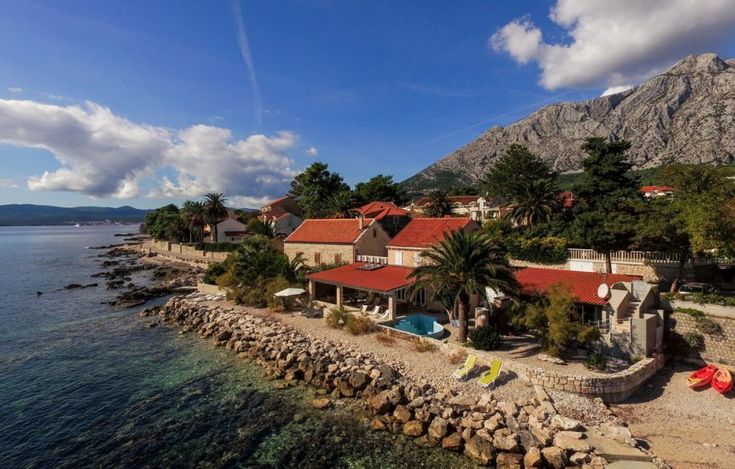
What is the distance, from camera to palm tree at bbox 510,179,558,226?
125ft

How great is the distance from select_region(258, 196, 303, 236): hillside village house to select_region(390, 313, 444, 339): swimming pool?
42.9 m

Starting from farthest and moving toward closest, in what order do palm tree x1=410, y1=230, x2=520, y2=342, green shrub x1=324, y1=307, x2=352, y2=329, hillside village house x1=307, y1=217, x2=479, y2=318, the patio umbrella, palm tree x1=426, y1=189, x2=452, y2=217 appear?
palm tree x1=426, y1=189, x2=452, y2=217 → the patio umbrella → hillside village house x1=307, y1=217, x2=479, y2=318 → green shrub x1=324, y1=307, x2=352, y2=329 → palm tree x1=410, y1=230, x2=520, y2=342

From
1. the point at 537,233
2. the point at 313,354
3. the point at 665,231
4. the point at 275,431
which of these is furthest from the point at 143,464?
the point at 537,233

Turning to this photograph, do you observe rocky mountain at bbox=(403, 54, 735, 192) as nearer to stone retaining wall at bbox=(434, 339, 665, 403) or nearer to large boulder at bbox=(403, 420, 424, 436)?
stone retaining wall at bbox=(434, 339, 665, 403)

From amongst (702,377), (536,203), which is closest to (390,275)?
(702,377)

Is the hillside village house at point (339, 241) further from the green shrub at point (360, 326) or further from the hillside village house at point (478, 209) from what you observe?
the hillside village house at point (478, 209)

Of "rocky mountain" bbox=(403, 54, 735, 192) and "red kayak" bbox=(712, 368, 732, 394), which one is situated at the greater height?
"rocky mountain" bbox=(403, 54, 735, 192)

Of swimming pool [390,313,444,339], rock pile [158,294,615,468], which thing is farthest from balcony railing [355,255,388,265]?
rock pile [158,294,615,468]

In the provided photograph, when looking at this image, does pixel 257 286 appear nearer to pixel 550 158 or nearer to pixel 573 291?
pixel 573 291

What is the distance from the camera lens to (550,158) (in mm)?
170750

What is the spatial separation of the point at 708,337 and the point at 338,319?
2082 centimetres

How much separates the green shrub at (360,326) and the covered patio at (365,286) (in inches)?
66.7

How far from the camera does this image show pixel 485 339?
62.6 ft

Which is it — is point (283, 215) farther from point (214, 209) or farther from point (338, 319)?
point (338, 319)
